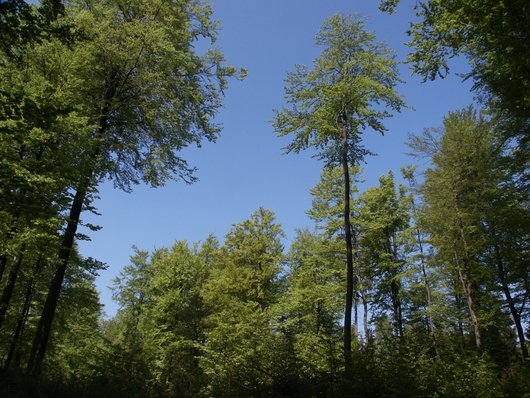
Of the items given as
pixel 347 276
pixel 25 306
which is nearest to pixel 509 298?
pixel 347 276

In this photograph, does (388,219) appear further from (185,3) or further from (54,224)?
(54,224)

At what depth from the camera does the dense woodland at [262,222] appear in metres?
8.71

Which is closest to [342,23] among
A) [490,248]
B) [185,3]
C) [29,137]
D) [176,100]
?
[185,3]

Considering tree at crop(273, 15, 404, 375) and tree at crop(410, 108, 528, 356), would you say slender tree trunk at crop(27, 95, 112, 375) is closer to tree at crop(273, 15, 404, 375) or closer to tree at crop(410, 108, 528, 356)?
tree at crop(273, 15, 404, 375)

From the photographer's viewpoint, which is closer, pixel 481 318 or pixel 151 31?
pixel 151 31

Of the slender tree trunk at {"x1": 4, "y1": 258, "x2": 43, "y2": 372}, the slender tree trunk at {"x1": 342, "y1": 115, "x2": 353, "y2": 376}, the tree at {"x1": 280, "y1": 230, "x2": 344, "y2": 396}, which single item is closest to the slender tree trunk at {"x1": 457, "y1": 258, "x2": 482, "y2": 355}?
the tree at {"x1": 280, "y1": 230, "x2": 344, "y2": 396}

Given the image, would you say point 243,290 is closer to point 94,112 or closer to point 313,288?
point 313,288

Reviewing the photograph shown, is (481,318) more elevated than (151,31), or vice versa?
(151,31)

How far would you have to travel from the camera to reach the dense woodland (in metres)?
8.71

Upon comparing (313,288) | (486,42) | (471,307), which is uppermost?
(486,42)

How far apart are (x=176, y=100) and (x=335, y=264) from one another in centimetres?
1375

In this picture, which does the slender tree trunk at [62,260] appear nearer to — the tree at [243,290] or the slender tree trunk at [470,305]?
the tree at [243,290]

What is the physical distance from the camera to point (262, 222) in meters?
23.8

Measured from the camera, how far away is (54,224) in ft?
37.5
